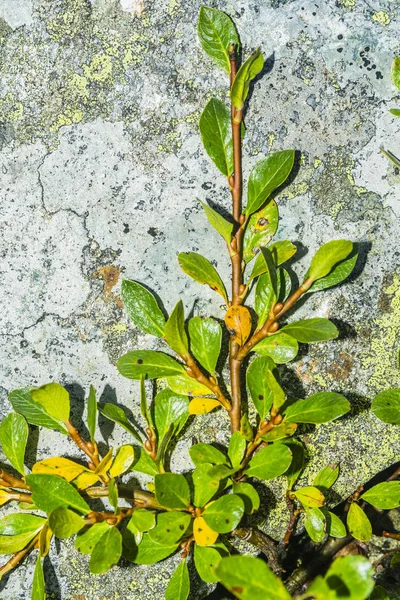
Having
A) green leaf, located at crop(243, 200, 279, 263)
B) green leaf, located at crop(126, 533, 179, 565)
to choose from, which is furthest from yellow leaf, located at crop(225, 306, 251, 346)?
green leaf, located at crop(126, 533, 179, 565)

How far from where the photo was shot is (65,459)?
54.0 inches

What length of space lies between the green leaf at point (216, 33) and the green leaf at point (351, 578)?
1026 mm

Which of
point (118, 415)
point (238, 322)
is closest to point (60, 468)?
point (118, 415)

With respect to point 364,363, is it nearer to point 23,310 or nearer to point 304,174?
point 304,174

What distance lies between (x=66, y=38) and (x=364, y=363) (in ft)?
3.32

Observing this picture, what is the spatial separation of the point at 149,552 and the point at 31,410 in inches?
15.6

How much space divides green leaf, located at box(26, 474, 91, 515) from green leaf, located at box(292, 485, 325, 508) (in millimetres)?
466

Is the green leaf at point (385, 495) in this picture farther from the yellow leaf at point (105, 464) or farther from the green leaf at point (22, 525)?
the green leaf at point (22, 525)

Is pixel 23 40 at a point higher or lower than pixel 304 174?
higher

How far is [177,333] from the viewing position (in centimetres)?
130

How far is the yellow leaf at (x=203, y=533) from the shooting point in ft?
4.14

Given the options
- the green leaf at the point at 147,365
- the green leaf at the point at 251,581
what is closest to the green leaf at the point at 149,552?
the green leaf at the point at 147,365

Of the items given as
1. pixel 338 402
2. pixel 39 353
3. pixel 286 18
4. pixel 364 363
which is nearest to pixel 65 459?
pixel 39 353

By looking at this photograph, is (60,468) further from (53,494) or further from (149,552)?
(149,552)
